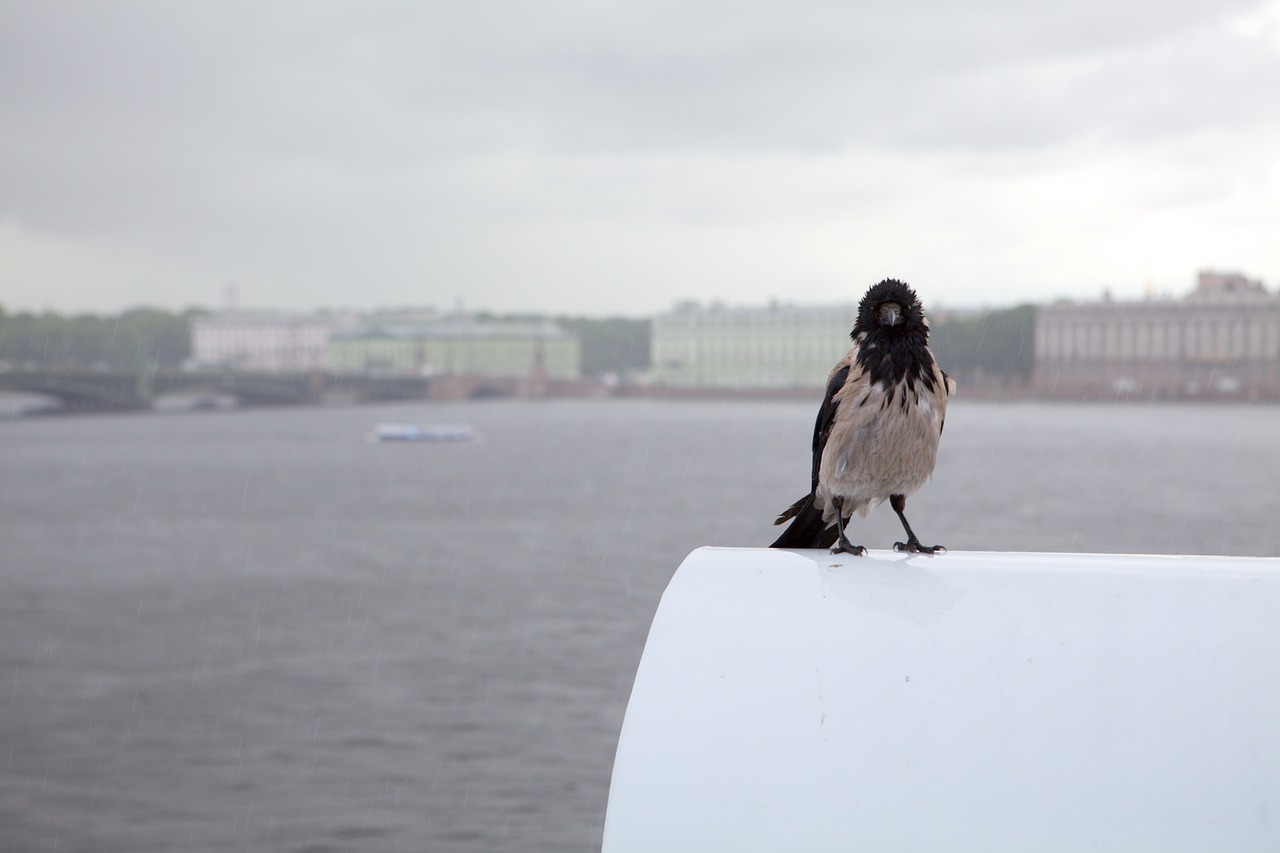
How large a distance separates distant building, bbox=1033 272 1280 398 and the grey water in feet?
97.7

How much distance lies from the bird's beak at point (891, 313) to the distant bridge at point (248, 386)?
7657 cm

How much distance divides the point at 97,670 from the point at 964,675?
20.2 m

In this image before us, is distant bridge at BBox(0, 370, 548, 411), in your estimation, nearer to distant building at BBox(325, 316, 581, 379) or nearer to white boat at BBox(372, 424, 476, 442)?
distant building at BBox(325, 316, 581, 379)

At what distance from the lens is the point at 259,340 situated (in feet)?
446

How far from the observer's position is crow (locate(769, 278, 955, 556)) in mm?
2373

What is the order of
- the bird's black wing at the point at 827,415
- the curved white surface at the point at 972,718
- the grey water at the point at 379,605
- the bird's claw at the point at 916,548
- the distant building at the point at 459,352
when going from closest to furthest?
the curved white surface at the point at 972,718 → the bird's claw at the point at 916,548 → the bird's black wing at the point at 827,415 → the grey water at the point at 379,605 → the distant building at the point at 459,352

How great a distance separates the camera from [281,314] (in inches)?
5595

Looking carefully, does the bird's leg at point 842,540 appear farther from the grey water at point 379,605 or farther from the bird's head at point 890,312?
the grey water at point 379,605

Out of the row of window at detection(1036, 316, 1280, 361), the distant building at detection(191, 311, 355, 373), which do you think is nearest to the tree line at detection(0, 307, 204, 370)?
the distant building at detection(191, 311, 355, 373)

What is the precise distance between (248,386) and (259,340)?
49115 mm

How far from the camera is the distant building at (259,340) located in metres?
134

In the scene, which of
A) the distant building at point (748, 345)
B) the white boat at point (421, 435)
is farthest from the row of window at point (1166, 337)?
the white boat at point (421, 435)

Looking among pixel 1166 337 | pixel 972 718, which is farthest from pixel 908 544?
pixel 1166 337

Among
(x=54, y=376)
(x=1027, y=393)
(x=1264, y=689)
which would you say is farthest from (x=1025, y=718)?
(x=1027, y=393)
